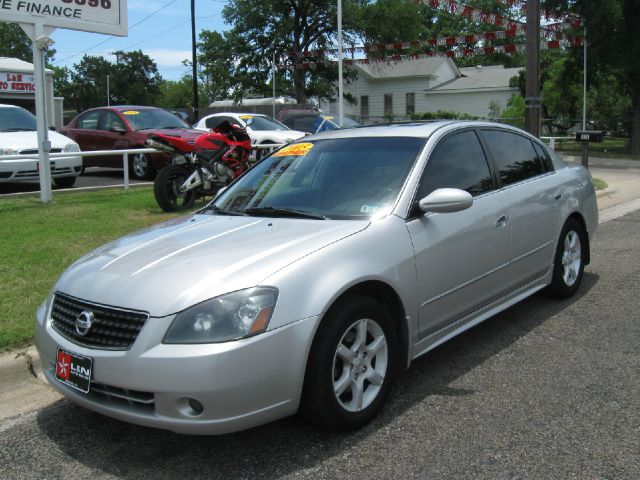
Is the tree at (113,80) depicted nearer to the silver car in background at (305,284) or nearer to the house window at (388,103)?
the house window at (388,103)

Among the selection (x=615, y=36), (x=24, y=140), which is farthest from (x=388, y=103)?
(x=24, y=140)

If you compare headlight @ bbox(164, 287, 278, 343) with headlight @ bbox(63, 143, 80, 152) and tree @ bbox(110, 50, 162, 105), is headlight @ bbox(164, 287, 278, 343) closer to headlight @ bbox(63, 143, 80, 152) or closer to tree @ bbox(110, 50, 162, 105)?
headlight @ bbox(63, 143, 80, 152)

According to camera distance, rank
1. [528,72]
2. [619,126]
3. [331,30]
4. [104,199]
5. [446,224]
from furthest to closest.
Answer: [331,30] < [619,126] < [528,72] < [104,199] < [446,224]

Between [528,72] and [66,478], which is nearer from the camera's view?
[66,478]

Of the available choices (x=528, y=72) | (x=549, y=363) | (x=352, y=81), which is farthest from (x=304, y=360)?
(x=352, y=81)

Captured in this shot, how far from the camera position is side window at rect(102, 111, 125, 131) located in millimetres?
13092

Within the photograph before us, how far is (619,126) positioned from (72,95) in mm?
89622

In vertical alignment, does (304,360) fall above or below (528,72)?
below

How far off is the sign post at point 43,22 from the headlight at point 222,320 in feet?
24.2

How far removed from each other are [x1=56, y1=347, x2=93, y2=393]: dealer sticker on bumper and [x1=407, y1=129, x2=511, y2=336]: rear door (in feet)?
5.91

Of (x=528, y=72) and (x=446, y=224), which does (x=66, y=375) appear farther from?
(x=528, y=72)

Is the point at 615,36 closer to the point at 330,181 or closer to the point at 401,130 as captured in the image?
the point at 401,130

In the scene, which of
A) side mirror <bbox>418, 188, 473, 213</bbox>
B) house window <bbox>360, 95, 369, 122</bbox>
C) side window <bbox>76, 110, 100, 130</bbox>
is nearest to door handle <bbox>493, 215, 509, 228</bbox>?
side mirror <bbox>418, 188, 473, 213</bbox>

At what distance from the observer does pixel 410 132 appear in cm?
448
